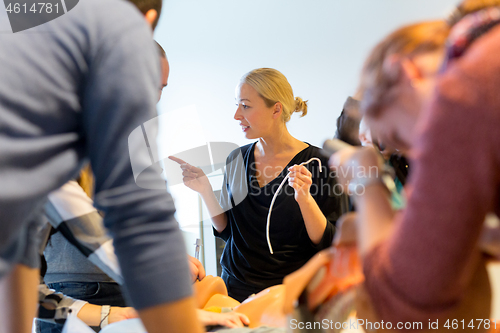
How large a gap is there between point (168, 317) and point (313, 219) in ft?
3.41

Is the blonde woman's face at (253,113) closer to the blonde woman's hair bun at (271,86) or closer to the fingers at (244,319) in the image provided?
the blonde woman's hair bun at (271,86)

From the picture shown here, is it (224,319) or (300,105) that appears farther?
(300,105)

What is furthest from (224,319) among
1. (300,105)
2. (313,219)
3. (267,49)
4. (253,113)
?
(267,49)

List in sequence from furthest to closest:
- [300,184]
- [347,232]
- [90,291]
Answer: [300,184] → [90,291] → [347,232]

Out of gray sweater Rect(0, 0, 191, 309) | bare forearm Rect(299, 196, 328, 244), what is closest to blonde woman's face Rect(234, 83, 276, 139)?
bare forearm Rect(299, 196, 328, 244)

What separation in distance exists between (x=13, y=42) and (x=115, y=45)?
0.09 meters

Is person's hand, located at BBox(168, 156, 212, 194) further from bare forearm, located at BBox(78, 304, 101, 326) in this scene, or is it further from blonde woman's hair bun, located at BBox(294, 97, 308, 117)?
bare forearm, located at BBox(78, 304, 101, 326)

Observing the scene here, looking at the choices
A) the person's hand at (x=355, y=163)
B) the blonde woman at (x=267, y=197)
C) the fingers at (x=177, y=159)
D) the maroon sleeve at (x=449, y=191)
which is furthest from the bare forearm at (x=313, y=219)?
the maroon sleeve at (x=449, y=191)

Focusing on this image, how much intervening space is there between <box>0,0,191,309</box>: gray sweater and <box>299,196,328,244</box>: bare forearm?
1.00m

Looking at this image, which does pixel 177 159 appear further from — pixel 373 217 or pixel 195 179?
pixel 373 217

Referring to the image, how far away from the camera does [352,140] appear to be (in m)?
1.55

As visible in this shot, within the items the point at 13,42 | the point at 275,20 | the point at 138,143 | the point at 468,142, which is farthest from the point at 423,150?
the point at 275,20

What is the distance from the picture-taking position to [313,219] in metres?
1.34

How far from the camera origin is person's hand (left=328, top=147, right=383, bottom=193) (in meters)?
0.41
